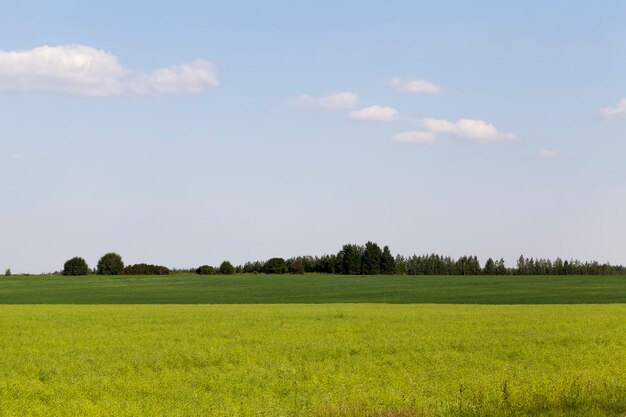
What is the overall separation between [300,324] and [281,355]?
28.4 ft

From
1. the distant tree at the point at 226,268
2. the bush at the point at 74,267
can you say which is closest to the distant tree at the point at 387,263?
the distant tree at the point at 226,268

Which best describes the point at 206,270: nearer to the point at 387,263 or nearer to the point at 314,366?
the point at 387,263

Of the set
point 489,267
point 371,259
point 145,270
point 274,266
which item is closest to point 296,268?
point 274,266

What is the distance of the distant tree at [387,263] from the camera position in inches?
5581

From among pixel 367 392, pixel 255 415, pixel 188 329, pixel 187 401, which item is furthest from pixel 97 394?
pixel 188 329

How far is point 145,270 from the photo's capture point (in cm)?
12156

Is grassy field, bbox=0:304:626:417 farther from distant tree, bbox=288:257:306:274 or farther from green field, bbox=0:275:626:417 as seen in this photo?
distant tree, bbox=288:257:306:274

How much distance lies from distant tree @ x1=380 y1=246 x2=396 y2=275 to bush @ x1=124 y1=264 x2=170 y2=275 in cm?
4096

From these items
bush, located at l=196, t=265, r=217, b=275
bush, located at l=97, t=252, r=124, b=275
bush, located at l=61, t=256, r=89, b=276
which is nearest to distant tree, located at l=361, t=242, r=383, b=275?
bush, located at l=196, t=265, r=217, b=275

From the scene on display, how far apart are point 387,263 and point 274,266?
24.0 meters

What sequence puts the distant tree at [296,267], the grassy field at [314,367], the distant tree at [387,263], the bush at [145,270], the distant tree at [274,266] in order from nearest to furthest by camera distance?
the grassy field at [314,367] < the bush at [145,270] < the distant tree at [274,266] < the distant tree at [296,267] < the distant tree at [387,263]

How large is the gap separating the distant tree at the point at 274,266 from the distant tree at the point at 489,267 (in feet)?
124

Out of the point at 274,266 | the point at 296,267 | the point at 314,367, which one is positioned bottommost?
the point at 314,367

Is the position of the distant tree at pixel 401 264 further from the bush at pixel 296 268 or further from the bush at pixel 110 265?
the bush at pixel 110 265
